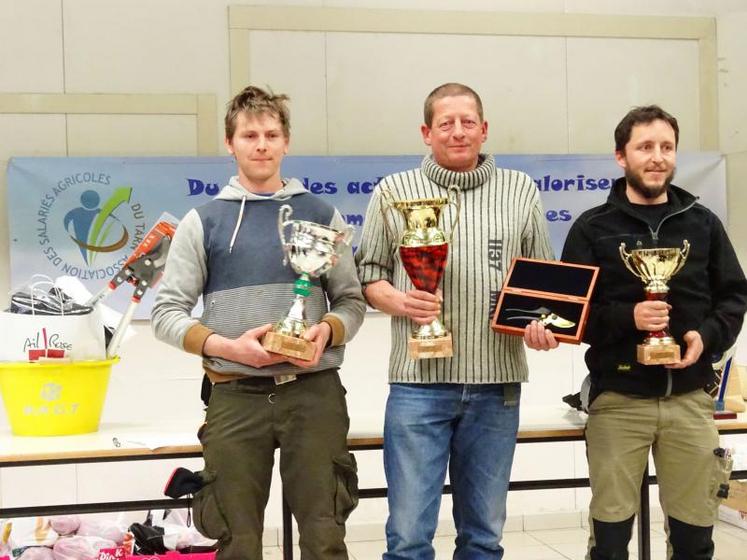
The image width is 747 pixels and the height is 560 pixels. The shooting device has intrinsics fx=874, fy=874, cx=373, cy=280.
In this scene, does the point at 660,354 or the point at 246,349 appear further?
the point at 660,354

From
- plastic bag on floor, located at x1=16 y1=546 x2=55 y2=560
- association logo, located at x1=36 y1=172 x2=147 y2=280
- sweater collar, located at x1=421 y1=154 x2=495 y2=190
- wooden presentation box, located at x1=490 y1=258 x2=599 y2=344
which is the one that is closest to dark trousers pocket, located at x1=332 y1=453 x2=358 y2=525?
wooden presentation box, located at x1=490 y1=258 x2=599 y2=344

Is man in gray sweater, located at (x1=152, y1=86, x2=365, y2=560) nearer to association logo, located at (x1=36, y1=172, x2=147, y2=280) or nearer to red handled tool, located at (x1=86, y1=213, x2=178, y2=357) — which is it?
red handled tool, located at (x1=86, y1=213, x2=178, y2=357)

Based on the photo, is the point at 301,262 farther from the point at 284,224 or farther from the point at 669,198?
the point at 669,198

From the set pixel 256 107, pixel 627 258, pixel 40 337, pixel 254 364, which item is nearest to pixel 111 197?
pixel 40 337

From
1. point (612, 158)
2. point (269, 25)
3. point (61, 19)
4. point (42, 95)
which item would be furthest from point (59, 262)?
point (612, 158)

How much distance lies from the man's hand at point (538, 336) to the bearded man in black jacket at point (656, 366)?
0.17 meters

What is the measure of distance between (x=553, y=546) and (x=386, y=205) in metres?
2.57

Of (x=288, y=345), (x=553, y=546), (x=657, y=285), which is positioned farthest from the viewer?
(x=553, y=546)

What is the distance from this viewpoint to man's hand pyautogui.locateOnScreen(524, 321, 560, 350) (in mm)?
2391

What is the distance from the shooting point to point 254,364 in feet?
7.46

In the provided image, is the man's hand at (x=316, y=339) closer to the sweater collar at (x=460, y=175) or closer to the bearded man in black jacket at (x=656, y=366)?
the sweater collar at (x=460, y=175)

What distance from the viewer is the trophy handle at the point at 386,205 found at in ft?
8.27

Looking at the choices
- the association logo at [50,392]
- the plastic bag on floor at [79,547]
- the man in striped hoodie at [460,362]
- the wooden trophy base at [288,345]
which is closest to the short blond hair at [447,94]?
the man in striped hoodie at [460,362]

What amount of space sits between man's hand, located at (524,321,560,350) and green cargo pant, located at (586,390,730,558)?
30cm
